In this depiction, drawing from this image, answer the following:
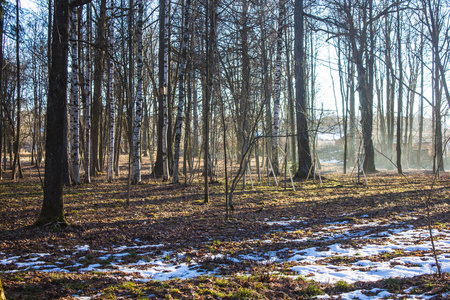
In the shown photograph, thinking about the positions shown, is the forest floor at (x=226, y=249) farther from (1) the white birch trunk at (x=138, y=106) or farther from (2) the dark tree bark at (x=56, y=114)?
(1) the white birch trunk at (x=138, y=106)

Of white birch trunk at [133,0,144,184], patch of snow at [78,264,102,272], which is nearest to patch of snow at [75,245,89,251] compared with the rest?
patch of snow at [78,264,102,272]

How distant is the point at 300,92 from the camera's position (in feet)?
44.1

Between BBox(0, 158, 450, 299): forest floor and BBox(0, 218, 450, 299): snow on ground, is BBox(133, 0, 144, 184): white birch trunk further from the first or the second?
BBox(0, 218, 450, 299): snow on ground

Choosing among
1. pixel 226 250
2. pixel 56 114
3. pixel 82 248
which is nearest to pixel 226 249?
pixel 226 250

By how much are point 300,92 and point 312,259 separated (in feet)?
33.0

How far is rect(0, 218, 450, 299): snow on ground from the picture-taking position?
3907 millimetres

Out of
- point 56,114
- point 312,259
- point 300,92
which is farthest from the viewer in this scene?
point 300,92

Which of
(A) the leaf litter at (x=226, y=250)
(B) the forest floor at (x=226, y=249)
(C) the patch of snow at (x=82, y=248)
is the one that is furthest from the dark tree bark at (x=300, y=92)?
(C) the patch of snow at (x=82, y=248)

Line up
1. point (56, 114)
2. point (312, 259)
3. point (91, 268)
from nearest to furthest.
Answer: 1. point (91, 268)
2. point (312, 259)
3. point (56, 114)

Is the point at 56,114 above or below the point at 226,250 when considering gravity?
above

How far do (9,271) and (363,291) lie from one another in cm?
423

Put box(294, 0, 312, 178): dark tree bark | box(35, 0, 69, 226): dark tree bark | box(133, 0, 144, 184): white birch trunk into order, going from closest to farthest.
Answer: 1. box(35, 0, 69, 226): dark tree bark
2. box(133, 0, 144, 184): white birch trunk
3. box(294, 0, 312, 178): dark tree bark

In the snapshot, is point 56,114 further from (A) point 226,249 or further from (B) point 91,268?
(A) point 226,249

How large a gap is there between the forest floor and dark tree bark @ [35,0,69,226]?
0.46m
